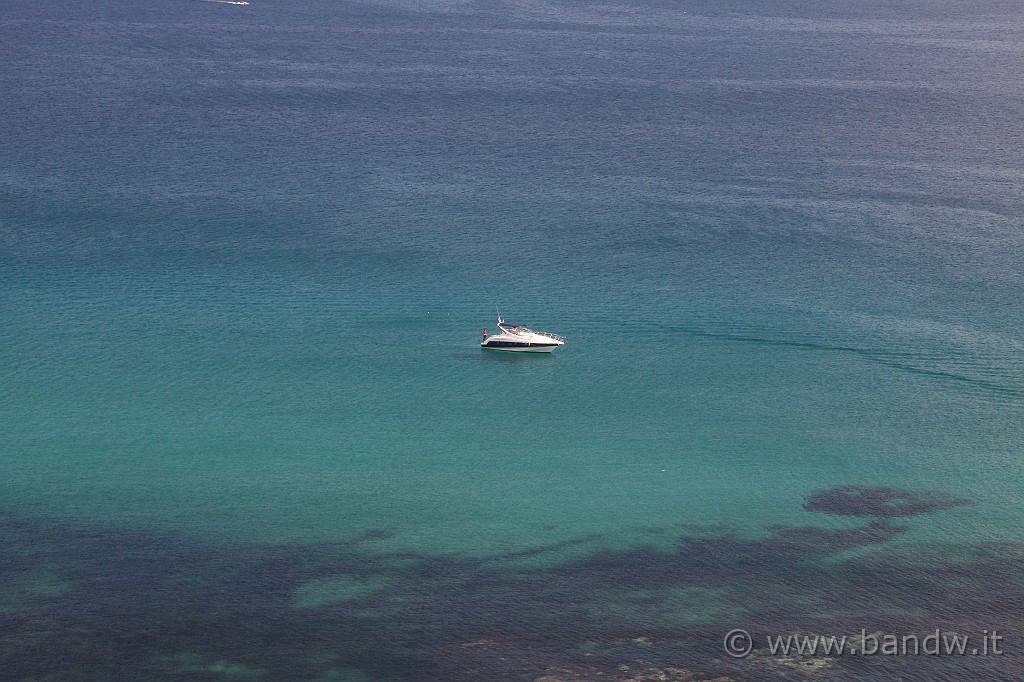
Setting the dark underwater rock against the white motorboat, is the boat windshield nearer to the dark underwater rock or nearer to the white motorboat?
the white motorboat

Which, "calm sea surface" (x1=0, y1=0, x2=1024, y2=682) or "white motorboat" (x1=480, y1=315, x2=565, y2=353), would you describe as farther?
"white motorboat" (x1=480, y1=315, x2=565, y2=353)

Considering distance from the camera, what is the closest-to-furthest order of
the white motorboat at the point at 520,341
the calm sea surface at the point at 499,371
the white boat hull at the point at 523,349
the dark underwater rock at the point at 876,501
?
1. the calm sea surface at the point at 499,371
2. the dark underwater rock at the point at 876,501
3. the white motorboat at the point at 520,341
4. the white boat hull at the point at 523,349

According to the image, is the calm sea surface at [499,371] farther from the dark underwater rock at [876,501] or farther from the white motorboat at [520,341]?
the white motorboat at [520,341]

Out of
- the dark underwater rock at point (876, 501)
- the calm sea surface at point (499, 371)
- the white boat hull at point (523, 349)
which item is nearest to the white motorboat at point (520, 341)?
the white boat hull at point (523, 349)

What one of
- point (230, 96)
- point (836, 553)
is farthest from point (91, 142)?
point (836, 553)

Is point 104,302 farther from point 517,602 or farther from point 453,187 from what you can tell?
point 517,602

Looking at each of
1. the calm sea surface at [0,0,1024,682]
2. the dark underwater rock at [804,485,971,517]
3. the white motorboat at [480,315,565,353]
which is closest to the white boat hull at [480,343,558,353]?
the white motorboat at [480,315,565,353]
